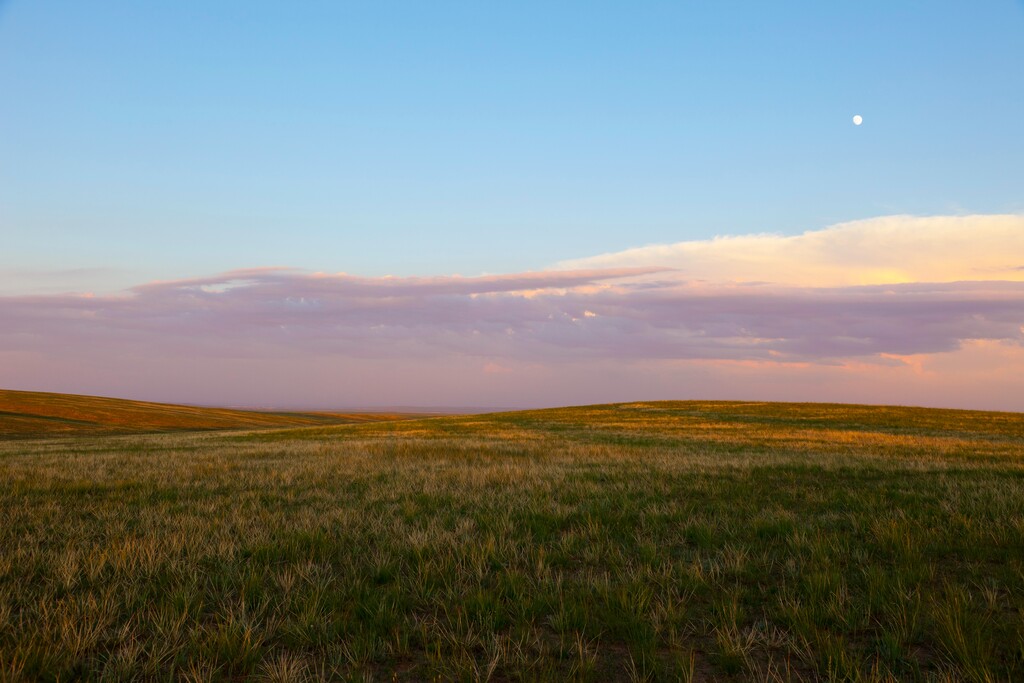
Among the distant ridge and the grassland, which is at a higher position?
the grassland

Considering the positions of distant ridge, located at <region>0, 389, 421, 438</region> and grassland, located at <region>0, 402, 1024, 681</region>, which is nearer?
grassland, located at <region>0, 402, 1024, 681</region>

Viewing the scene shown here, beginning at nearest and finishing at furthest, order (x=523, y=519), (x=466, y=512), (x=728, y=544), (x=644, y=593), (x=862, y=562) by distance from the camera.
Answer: (x=644, y=593)
(x=862, y=562)
(x=728, y=544)
(x=523, y=519)
(x=466, y=512)

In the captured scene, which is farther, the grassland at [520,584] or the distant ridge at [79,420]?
the distant ridge at [79,420]

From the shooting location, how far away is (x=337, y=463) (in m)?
17.4

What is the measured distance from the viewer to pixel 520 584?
5.63 metres

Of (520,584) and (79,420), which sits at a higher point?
(520,584)

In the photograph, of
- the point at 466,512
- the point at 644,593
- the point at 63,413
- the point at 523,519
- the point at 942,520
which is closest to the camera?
the point at 644,593

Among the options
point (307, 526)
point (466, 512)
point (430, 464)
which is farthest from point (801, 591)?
point (430, 464)

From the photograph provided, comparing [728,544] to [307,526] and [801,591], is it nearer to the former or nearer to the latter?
[801,591]

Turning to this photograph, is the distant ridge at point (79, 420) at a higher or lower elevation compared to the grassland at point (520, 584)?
lower

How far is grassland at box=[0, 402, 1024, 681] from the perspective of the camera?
4227mm

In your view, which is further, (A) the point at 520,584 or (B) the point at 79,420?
(B) the point at 79,420

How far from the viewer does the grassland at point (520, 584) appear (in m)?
4.23

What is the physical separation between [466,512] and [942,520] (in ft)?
23.5
